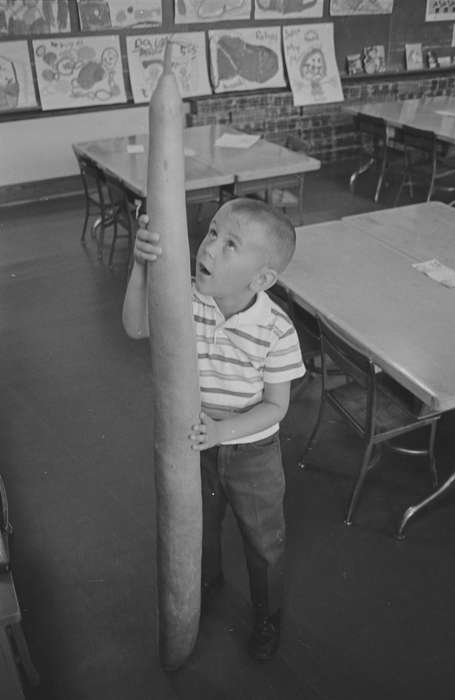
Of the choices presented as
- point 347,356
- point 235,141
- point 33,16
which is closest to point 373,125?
point 235,141

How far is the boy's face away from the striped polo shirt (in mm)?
117

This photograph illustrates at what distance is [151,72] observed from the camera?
6035 mm

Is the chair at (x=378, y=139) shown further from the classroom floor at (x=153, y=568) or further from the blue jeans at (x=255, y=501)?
the blue jeans at (x=255, y=501)

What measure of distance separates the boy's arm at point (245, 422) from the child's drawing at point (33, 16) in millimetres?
5204

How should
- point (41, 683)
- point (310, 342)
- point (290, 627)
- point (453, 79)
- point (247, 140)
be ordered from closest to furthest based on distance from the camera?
point (41, 683), point (290, 627), point (310, 342), point (247, 140), point (453, 79)

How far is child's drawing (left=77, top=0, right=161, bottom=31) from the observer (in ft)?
18.4

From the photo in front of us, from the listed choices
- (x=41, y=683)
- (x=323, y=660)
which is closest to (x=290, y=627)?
(x=323, y=660)

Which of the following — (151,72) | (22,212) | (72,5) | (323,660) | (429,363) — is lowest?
(323,660)

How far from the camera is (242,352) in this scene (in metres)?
1.48

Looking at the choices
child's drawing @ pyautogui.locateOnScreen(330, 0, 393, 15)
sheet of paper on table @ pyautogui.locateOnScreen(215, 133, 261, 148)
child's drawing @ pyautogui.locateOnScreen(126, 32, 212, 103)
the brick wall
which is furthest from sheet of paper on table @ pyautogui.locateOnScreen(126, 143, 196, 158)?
child's drawing @ pyautogui.locateOnScreen(330, 0, 393, 15)

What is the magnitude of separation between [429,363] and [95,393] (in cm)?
179

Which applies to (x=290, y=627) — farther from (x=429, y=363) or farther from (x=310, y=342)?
(x=310, y=342)

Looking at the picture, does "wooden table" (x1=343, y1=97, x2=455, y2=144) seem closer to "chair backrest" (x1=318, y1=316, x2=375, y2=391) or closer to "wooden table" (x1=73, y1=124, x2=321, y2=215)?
"wooden table" (x1=73, y1=124, x2=321, y2=215)

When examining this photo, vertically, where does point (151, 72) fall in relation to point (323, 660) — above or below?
above
